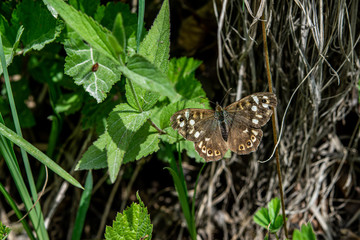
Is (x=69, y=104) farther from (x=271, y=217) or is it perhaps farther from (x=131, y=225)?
(x=271, y=217)

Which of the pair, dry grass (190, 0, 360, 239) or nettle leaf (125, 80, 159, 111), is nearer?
nettle leaf (125, 80, 159, 111)

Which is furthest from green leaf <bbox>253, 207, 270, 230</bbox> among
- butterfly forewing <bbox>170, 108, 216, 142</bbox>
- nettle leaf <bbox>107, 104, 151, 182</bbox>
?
nettle leaf <bbox>107, 104, 151, 182</bbox>

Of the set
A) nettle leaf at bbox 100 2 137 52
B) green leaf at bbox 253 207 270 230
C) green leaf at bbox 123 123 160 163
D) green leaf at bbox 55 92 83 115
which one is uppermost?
nettle leaf at bbox 100 2 137 52

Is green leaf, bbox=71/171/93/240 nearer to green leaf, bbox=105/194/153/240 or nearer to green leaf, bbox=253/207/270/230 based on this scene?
green leaf, bbox=105/194/153/240

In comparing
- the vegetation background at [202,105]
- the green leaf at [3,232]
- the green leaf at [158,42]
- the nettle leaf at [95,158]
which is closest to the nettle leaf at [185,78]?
the vegetation background at [202,105]

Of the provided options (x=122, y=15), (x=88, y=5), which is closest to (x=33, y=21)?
(x=88, y=5)

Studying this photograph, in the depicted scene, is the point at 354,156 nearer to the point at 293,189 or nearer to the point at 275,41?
the point at 293,189

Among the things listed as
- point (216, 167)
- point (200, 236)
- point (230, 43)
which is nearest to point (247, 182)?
point (216, 167)
